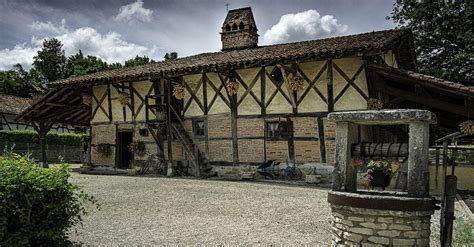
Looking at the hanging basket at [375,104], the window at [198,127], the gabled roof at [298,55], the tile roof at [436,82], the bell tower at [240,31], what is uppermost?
the bell tower at [240,31]

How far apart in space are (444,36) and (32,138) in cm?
2836

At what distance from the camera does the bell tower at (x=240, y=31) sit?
18938 mm

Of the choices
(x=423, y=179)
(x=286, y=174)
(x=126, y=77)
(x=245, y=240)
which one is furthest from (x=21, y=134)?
(x=423, y=179)

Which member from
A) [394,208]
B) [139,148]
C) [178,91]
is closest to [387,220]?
[394,208]

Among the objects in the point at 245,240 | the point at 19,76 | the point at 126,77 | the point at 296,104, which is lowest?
the point at 245,240

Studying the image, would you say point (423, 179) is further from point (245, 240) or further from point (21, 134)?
point (21, 134)

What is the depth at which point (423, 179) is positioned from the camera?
15.3ft

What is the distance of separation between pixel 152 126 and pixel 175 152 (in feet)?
4.72

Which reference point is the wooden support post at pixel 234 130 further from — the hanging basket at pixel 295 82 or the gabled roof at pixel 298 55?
the hanging basket at pixel 295 82

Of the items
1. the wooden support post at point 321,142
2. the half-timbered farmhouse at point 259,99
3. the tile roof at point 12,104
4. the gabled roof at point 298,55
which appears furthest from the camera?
the tile roof at point 12,104

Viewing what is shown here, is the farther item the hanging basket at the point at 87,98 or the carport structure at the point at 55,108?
the carport structure at the point at 55,108

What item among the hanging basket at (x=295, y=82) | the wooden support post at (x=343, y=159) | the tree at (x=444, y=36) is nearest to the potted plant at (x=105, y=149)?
the hanging basket at (x=295, y=82)

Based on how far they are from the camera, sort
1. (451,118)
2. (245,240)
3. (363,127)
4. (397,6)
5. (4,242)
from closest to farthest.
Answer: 1. (4,242)
2. (245,240)
3. (451,118)
4. (363,127)
5. (397,6)

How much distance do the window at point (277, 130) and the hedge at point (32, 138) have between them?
572 inches
